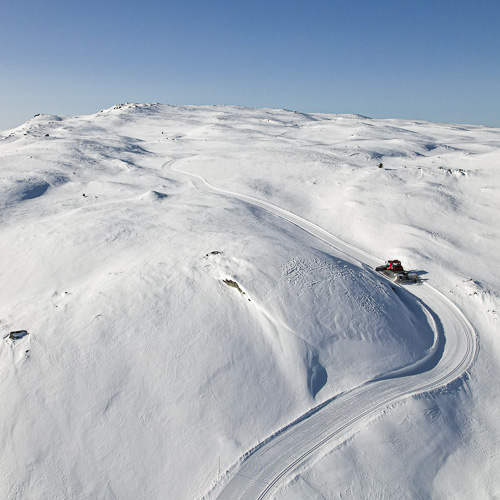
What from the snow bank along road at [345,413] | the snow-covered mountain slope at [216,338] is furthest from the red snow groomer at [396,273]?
the snow bank along road at [345,413]

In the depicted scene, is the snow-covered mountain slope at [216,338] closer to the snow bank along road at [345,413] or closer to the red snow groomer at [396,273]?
the snow bank along road at [345,413]

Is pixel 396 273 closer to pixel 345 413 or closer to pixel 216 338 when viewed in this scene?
pixel 345 413

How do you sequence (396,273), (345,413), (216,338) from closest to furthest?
(345,413), (216,338), (396,273)

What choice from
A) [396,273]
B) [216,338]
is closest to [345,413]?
[216,338]

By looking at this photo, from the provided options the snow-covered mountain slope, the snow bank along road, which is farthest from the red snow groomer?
the snow bank along road

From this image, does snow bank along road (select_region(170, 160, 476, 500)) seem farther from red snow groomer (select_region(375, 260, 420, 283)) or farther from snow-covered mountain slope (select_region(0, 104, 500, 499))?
red snow groomer (select_region(375, 260, 420, 283))

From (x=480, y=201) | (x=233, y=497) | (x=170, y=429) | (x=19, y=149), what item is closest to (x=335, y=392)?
(x=233, y=497)
